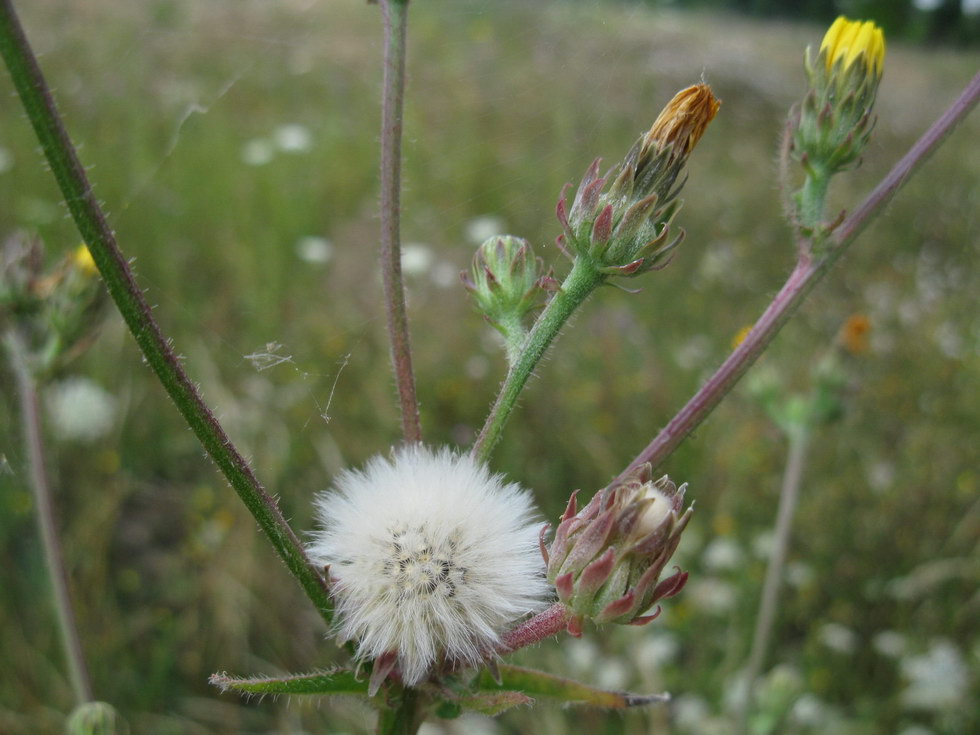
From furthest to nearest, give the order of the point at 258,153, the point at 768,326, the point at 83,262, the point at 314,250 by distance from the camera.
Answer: the point at 258,153
the point at 314,250
the point at 83,262
the point at 768,326

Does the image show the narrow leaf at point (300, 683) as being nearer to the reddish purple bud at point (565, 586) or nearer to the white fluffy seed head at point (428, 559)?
the white fluffy seed head at point (428, 559)

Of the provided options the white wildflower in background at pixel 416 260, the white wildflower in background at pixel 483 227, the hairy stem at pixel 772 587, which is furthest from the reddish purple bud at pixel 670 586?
the white wildflower in background at pixel 483 227

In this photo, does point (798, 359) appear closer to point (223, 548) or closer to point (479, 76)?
point (479, 76)

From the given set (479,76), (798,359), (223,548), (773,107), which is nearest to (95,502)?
(223,548)

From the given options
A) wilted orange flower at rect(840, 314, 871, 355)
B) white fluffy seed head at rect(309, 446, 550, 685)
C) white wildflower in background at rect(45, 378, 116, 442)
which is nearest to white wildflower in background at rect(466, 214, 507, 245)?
white wildflower in background at rect(45, 378, 116, 442)

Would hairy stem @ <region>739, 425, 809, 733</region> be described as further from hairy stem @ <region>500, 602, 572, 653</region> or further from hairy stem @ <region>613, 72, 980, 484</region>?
hairy stem @ <region>500, 602, 572, 653</region>

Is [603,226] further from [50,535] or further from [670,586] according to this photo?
[50,535]

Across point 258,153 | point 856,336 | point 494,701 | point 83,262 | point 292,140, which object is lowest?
point 494,701

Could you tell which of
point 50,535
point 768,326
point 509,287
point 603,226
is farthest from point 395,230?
point 50,535
